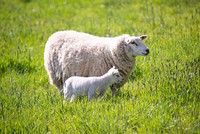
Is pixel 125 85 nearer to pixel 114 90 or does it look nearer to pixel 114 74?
pixel 114 90

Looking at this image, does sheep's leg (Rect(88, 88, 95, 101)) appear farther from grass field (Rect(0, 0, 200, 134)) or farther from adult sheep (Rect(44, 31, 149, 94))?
adult sheep (Rect(44, 31, 149, 94))

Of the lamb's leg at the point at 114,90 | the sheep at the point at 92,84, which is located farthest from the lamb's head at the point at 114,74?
the lamb's leg at the point at 114,90

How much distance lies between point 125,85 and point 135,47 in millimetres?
767

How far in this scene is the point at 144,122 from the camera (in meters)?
4.61

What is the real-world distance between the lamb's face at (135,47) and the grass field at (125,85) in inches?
14.2

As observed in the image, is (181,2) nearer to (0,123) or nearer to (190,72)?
(190,72)

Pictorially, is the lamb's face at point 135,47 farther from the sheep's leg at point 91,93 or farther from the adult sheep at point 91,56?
the sheep's leg at point 91,93

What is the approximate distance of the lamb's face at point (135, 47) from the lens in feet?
19.2

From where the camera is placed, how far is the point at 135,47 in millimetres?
5949

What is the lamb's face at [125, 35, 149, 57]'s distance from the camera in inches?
231

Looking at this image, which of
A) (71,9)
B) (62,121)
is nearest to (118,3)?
(71,9)

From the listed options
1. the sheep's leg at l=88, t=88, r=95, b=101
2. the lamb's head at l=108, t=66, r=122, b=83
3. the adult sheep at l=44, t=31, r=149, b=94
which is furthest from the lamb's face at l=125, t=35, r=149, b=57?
the sheep's leg at l=88, t=88, r=95, b=101

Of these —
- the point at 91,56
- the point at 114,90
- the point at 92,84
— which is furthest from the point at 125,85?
the point at 92,84

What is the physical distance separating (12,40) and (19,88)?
3310 mm
